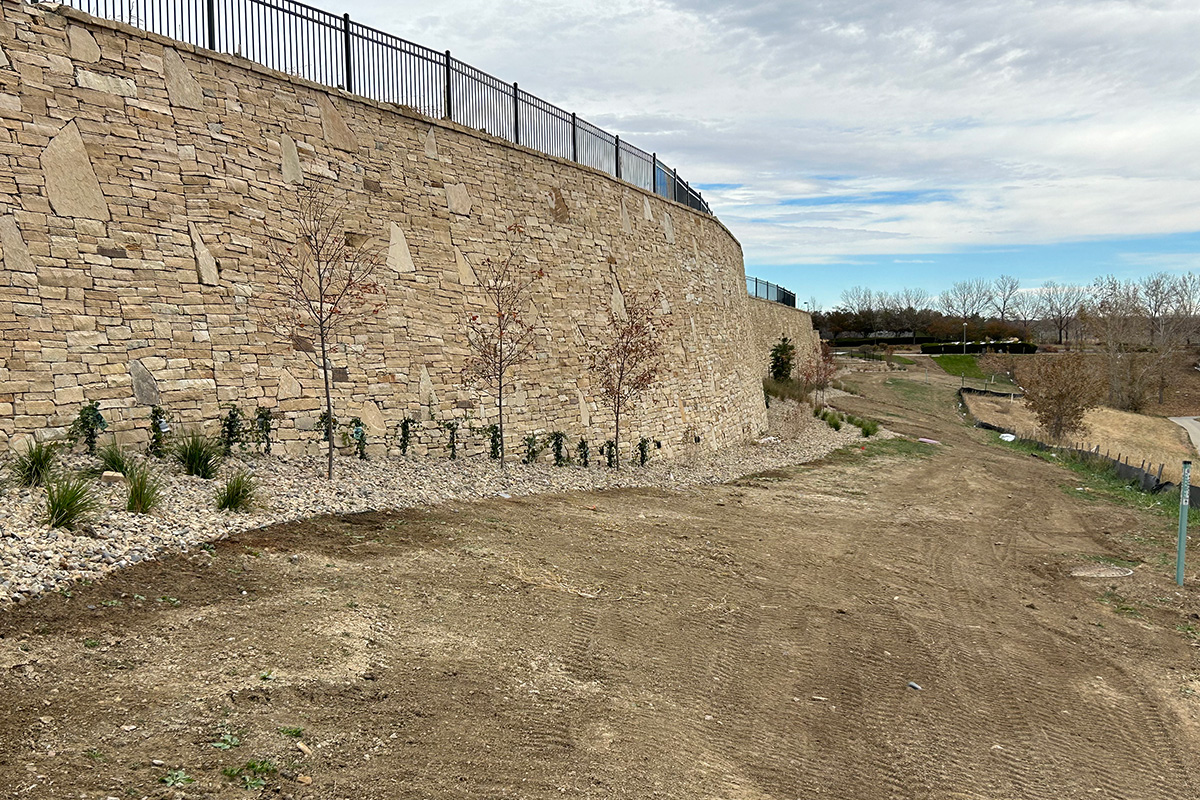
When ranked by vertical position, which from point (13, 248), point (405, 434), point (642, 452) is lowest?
point (642, 452)

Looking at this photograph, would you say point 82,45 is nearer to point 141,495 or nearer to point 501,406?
point 141,495

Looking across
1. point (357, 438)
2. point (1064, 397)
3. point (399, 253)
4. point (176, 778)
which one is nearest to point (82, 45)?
point (399, 253)

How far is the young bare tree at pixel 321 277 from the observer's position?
11.1 m

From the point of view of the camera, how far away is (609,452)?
1619 cm

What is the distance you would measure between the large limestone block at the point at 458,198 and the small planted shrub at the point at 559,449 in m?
4.61

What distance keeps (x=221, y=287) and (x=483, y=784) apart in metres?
8.59

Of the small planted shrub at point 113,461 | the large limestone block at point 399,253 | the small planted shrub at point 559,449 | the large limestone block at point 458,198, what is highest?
the large limestone block at point 458,198

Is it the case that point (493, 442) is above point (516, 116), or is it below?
below

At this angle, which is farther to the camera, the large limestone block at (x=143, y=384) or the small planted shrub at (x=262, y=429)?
the small planted shrub at (x=262, y=429)

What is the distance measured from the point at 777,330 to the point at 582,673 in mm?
39040

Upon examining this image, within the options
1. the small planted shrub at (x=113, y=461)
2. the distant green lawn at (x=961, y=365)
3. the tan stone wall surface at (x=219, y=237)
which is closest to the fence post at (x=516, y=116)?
the tan stone wall surface at (x=219, y=237)

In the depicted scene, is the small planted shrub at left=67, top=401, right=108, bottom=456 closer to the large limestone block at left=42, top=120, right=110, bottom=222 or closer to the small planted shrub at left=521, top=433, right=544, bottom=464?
the large limestone block at left=42, top=120, right=110, bottom=222

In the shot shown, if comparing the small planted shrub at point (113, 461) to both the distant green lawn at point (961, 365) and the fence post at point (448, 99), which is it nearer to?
the fence post at point (448, 99)

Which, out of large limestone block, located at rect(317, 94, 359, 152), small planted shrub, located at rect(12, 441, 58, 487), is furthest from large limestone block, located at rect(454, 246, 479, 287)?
small planted shrub, located at rect(12, 441, 58, 487)
